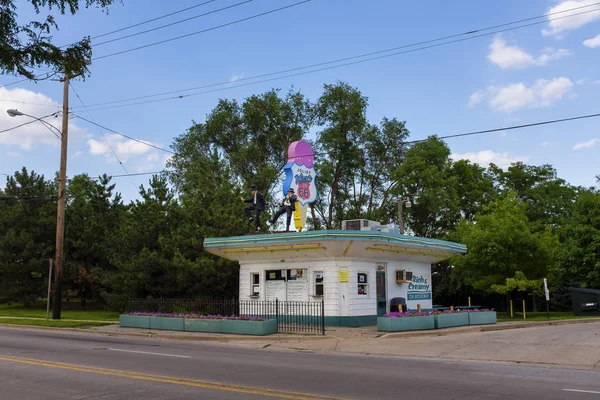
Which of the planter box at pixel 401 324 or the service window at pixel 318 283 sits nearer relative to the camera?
the planter box at pixel 401 324

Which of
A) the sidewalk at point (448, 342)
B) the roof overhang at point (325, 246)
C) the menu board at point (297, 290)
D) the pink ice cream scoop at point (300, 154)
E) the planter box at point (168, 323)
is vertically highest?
the pink ice cream scoop at point (300, 154)

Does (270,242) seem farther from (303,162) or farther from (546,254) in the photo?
(546,254)

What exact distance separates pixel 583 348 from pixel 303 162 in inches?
578

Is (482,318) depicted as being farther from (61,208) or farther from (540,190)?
(540,190)

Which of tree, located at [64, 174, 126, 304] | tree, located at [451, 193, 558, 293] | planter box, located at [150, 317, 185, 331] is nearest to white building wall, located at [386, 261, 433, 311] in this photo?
tree, located at [451, 193, 558, 293]

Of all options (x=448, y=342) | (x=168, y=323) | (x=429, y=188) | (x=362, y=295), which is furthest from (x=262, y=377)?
(x=429, y=188)

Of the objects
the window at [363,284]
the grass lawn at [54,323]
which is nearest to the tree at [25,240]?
the grass lawn at [54,323]

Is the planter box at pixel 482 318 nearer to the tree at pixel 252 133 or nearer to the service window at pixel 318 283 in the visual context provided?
the service window at pixel 318 283

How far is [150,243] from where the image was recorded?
3064 cm

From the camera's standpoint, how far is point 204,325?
21.3 metres

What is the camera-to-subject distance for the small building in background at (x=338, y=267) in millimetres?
22469

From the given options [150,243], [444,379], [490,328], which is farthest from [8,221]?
[444,379]

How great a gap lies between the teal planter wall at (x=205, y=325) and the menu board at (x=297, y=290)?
126 inches

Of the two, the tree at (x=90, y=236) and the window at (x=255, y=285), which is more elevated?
the tree at (x=90, y=236)
